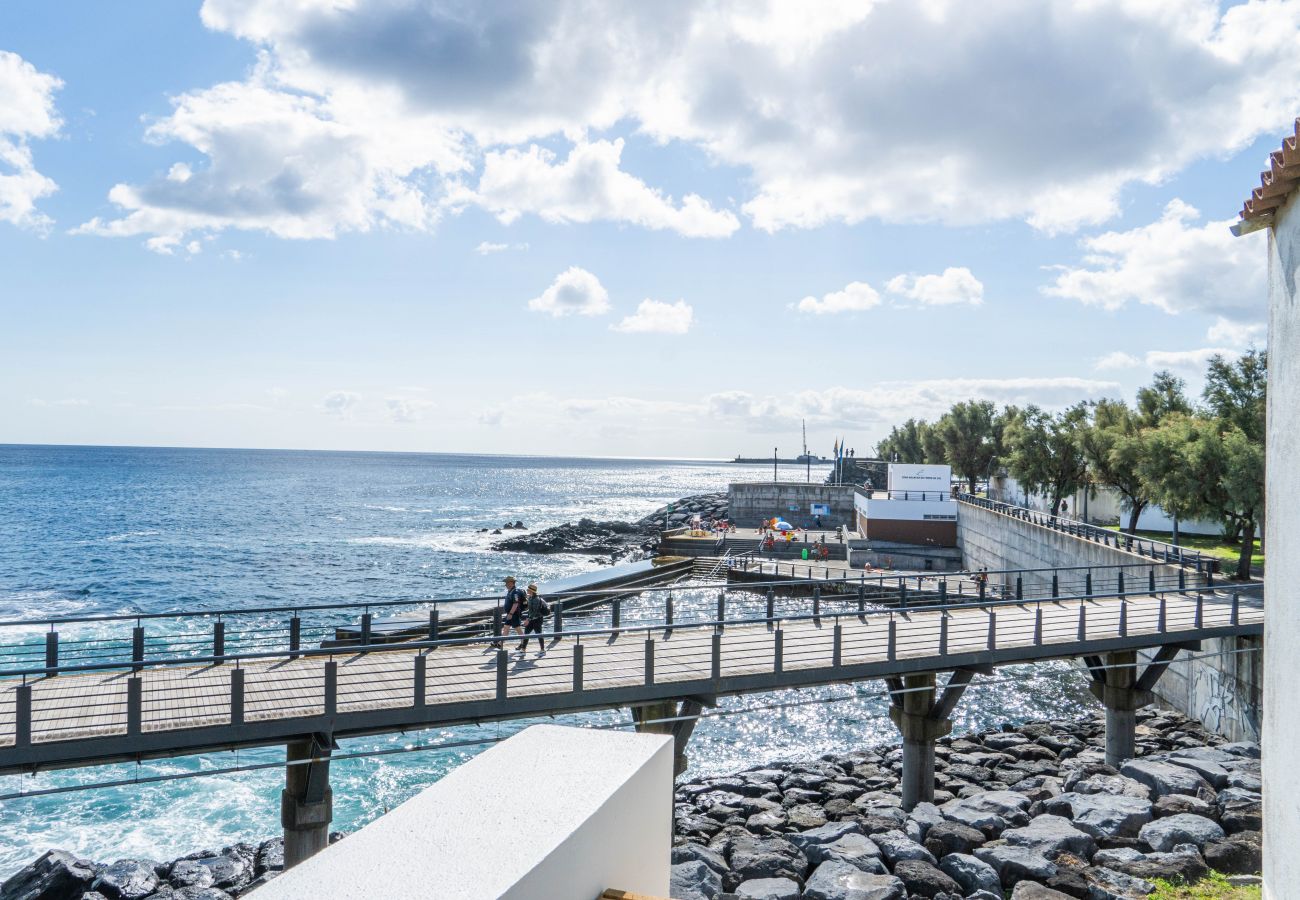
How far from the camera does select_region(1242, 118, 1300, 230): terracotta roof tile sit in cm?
730

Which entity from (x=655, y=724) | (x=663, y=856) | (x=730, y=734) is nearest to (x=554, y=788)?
(x=663, y=856)

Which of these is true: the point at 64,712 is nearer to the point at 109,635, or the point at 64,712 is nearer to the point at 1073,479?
the point at 109,635

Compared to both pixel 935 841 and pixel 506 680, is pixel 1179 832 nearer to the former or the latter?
pixel 935 841

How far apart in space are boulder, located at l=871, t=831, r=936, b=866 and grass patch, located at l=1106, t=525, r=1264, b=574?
87.1 feet

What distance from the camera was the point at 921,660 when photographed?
55.0 feet

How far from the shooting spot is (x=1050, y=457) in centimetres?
6128

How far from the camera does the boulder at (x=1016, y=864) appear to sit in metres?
13.1

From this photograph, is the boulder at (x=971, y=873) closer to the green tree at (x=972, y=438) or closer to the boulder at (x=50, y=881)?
the boulder at (x=50, y=881)

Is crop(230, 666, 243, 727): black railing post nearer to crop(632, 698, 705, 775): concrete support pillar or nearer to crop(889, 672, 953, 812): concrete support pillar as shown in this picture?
crop(632, 698, 705, 775): concrete support pillar

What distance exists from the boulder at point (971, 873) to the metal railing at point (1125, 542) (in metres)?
18.7

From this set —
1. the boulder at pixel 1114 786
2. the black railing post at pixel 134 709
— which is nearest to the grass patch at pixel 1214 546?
the boulder at pixel 1114 786

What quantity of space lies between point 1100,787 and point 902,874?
238 inches

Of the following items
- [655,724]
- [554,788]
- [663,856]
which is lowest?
[655,724]

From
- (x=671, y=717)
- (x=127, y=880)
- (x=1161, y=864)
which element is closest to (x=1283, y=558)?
(x=1161, y=864)
